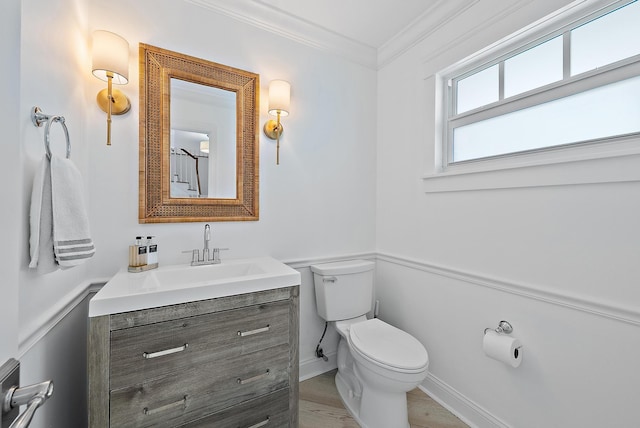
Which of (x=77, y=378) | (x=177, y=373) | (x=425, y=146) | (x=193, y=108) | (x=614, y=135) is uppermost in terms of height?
(x=193, y=108)

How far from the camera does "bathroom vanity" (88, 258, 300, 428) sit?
1039 mm

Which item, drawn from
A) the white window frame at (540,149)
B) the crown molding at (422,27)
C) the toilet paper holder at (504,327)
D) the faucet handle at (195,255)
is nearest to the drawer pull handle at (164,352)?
the faucet handle at (195,255)

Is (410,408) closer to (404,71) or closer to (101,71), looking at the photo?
(404,71)

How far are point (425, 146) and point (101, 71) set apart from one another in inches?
73.0

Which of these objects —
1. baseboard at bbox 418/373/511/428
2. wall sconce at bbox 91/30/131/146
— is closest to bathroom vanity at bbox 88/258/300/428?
wall sconce at bbox 91/30/131/146

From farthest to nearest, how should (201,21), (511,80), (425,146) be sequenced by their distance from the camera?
(425,146) → (201,21) → (511,80)

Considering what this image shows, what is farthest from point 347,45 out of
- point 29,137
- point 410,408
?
point 410,408

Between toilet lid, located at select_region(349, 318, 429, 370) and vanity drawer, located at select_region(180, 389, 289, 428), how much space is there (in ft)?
1.55

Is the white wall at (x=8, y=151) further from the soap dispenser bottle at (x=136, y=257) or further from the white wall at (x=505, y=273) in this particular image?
the white wall at (x=505, y=273)

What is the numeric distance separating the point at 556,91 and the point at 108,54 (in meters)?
2.12

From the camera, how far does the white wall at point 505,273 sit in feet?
3.68

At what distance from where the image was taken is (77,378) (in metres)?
1.29

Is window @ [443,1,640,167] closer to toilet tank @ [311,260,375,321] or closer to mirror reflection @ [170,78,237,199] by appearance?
toilet tank @ [311,260,375,321]

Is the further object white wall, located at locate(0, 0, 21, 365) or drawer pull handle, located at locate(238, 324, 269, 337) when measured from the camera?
drawer pull handle, located at locate(238, 324, 269, 337)
